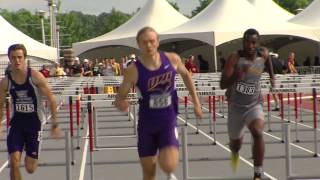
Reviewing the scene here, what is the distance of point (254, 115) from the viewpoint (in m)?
8.52

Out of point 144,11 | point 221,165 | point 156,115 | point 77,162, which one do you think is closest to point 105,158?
point 77,162

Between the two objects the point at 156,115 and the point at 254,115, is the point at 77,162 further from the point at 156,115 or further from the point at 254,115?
the point at 156,115

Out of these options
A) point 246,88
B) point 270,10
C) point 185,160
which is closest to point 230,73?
point 246,88

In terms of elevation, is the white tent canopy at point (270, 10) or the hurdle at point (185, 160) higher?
the white tent canopy at point (270, 10)

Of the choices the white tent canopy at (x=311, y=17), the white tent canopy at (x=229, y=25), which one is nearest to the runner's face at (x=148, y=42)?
the white tent canopy at (x=229, y=25)

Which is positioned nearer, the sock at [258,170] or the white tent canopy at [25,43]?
the sock at [258,170]

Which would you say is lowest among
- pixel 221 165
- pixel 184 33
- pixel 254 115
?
pixel 221 165

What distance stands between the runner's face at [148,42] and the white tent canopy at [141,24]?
4291cm

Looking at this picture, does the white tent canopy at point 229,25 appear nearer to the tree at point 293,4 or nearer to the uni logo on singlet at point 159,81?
the uni logo on singlet at point 159,81

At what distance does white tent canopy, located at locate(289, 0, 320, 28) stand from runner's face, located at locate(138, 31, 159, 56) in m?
40.0

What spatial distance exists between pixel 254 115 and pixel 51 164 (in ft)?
14.5

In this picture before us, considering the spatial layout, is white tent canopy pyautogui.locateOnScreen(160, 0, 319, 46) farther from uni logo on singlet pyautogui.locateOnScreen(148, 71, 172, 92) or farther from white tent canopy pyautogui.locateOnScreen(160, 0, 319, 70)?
uni logo on singlet pyautogui.locateOnScreen(148, 71, 172, 92)

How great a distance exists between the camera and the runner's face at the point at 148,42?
6703 mm

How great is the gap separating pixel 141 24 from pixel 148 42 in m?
47.2
